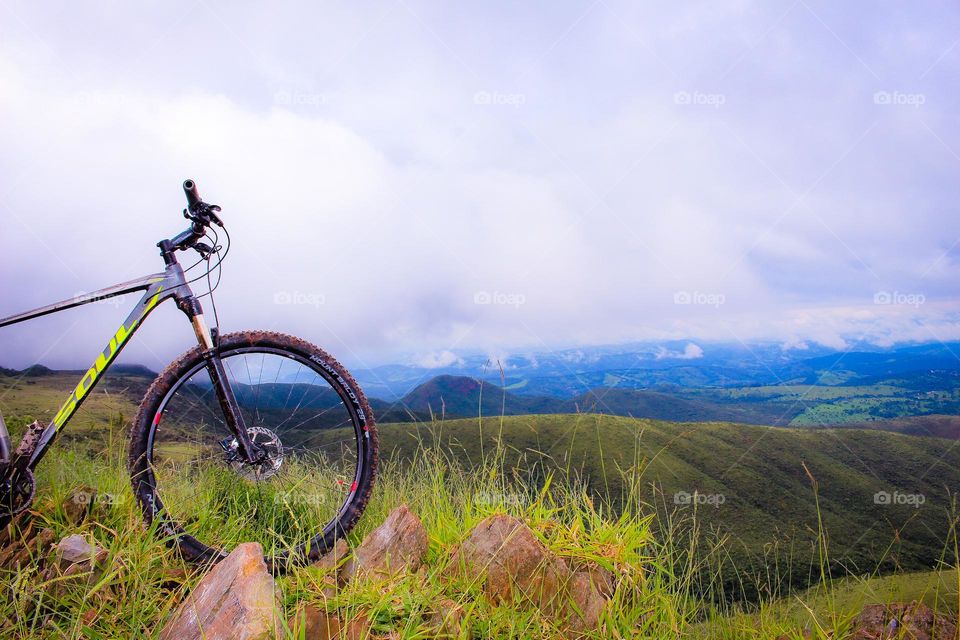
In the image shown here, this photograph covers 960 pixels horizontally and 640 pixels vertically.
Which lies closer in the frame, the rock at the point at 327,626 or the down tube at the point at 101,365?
the rock at the point at 327,626

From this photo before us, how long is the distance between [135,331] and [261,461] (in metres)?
1.36

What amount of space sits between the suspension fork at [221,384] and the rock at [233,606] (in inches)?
40.1

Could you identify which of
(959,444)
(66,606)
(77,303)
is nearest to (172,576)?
(66,606)

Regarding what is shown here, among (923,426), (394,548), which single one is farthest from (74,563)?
(923,426)

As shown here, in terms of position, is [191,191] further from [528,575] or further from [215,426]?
[528,575]

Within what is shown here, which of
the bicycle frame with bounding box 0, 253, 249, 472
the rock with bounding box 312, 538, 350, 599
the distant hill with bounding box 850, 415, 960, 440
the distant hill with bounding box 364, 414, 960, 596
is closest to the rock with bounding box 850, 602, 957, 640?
the rock with bounding box 312, 538, 350, 599

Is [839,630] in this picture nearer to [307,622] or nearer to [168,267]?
[307,622]

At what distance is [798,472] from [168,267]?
138679 millimetres

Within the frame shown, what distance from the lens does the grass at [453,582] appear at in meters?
3.16

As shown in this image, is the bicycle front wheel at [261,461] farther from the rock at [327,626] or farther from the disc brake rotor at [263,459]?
the rock at [327,626]

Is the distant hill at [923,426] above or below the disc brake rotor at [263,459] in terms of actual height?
below

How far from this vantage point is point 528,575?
139 inches

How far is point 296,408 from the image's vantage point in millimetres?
4289

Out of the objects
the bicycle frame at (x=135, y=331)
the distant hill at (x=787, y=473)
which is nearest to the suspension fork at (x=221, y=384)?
the bicycle frame at (x=135, y=331)
